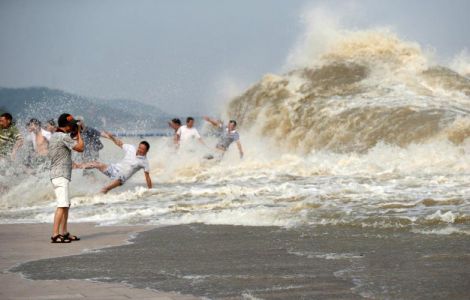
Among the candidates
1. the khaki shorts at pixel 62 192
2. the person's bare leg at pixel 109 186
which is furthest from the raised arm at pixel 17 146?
the khaki shorts at pixel 62 192

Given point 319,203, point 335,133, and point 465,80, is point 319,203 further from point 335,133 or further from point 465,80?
point 465,80

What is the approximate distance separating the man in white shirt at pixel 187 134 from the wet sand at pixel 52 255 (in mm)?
10974

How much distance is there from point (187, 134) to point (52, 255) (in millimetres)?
14325

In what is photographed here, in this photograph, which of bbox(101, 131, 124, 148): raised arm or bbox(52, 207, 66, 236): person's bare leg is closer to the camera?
bbox(52, 207, 66, 236): person's bare leg

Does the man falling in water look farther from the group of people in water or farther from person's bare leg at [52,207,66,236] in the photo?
person's bare leg at [52,207,66,236]

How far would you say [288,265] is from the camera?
679 cm

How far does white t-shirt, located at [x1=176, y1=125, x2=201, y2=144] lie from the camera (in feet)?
72.4

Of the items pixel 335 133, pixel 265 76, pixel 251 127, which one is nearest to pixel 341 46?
pixel 265 76

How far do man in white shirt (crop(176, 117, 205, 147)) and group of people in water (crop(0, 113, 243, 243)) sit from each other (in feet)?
13.4

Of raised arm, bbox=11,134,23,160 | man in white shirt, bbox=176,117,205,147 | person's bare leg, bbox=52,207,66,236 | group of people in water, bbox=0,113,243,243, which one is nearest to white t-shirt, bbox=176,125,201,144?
man in white shirt, bbox=176,117,205,147

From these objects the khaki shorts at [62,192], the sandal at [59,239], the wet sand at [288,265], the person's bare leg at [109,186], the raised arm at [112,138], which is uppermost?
the raised arm at [112,138]

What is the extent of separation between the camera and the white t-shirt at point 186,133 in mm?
22062

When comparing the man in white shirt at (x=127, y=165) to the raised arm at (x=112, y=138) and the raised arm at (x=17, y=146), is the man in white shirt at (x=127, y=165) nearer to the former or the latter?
the raised arm at (x=112, y=138)

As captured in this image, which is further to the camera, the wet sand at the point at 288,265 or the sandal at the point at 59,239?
the sandal at the point at 59,239
